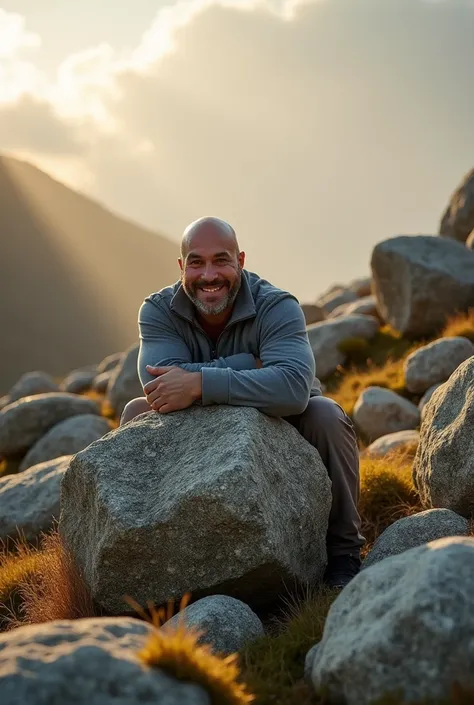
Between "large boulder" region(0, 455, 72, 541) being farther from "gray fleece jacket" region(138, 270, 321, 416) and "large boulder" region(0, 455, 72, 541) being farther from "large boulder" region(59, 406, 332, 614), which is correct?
"gray fleece jacket" region(138, 270, 321, 416)

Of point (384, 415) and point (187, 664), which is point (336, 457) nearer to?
point (187, 664)

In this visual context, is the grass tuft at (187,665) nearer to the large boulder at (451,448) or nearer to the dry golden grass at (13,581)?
the large boulder at (451,448)

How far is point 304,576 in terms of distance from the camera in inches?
245

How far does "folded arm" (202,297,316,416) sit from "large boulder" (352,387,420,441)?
679 centimetres

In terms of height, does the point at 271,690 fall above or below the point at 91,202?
below

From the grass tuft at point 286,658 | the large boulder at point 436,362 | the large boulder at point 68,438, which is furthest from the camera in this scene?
the large boulder at point 68,438

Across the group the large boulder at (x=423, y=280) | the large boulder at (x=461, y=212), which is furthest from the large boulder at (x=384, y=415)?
the large boulder at (x=461, y=212)

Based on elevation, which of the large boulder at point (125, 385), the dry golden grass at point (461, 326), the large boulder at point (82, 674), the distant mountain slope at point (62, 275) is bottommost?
the large boulder at point (82, 674)

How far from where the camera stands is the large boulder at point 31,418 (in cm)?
1894

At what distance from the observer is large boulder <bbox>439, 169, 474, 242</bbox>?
21.1 meters

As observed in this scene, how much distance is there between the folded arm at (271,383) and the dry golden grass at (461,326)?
955cm

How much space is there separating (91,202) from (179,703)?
6367 inches

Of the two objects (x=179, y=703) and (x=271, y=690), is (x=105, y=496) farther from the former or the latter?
(x=179, y=703)

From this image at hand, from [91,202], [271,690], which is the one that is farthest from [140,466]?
[91,202]
